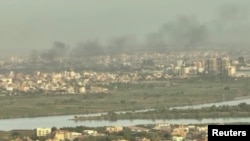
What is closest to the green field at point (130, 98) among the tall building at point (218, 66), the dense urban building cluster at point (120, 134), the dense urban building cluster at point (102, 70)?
the dense urban building cluster at point (102, 70)

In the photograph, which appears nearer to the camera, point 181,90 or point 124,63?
point 181,90

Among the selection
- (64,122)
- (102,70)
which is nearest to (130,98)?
(64,122)

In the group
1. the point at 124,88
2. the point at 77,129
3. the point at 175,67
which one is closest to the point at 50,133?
the point at 77,129

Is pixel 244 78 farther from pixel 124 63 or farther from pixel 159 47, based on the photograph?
pixel 159 47

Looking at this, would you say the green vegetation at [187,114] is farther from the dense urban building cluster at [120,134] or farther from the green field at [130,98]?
the dense urban building cluster at [120,134]

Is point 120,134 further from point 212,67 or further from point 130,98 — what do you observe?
point 212,67

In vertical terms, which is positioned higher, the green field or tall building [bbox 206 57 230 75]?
tall building [bbox 206 57 230 75]

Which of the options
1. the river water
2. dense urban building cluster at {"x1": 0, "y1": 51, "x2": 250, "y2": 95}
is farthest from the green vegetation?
dense urban building cluster at {"x1": 0, "y1": 51, "x2": 250, "y2": 95}

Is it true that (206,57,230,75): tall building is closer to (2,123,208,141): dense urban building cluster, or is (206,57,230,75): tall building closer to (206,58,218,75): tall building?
(206,58,218,75): tall building
